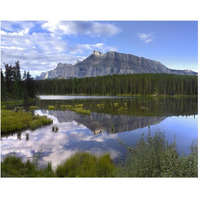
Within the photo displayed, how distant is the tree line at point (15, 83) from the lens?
46906mm

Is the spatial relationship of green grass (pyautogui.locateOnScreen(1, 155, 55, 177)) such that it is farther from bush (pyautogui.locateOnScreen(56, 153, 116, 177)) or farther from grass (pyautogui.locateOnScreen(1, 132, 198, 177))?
bush (pyautogui.locateOnScreen(56, 153, 116, 177))

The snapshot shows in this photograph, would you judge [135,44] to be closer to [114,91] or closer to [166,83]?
[166,83]

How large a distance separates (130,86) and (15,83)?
8052cm

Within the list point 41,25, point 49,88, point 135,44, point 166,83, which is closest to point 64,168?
point 41,25

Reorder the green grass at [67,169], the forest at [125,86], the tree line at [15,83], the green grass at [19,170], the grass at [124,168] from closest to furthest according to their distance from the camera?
the grass at [124,168] → the green grass at [19,170] → the green grass at [67,169] → the tree line at [15,83] → the forest at [125,86]

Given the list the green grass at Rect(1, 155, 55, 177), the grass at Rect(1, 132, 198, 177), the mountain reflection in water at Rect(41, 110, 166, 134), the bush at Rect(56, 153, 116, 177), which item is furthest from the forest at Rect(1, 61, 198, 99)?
the bush at Rect(56, 153, 116, 177)

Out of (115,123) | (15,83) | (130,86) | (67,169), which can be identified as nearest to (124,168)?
Answer: (67,169)

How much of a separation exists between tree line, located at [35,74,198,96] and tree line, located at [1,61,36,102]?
37577 mm

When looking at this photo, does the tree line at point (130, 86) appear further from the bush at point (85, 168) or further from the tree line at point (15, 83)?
the bush at point (85, 168)

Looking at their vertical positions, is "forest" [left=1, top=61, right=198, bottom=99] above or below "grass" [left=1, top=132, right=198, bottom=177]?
above

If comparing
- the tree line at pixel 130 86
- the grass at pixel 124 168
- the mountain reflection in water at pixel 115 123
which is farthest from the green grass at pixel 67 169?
the tree line at pixel 130 86

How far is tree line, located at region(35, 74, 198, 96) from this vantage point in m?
93.3

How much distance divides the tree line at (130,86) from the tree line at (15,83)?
123ft

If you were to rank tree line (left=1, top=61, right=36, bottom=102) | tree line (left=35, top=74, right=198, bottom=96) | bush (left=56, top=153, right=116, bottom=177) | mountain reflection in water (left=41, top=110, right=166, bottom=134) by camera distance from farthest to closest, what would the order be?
tree line (left=35, top=74, right=198, bottom=96), tree line (left=1, top=61, right=36, bottom=102), mountain reflection in water (left=41, top=110, right=166, bottom=134), bush (left=56, top=153, right=116, bottom=177)
